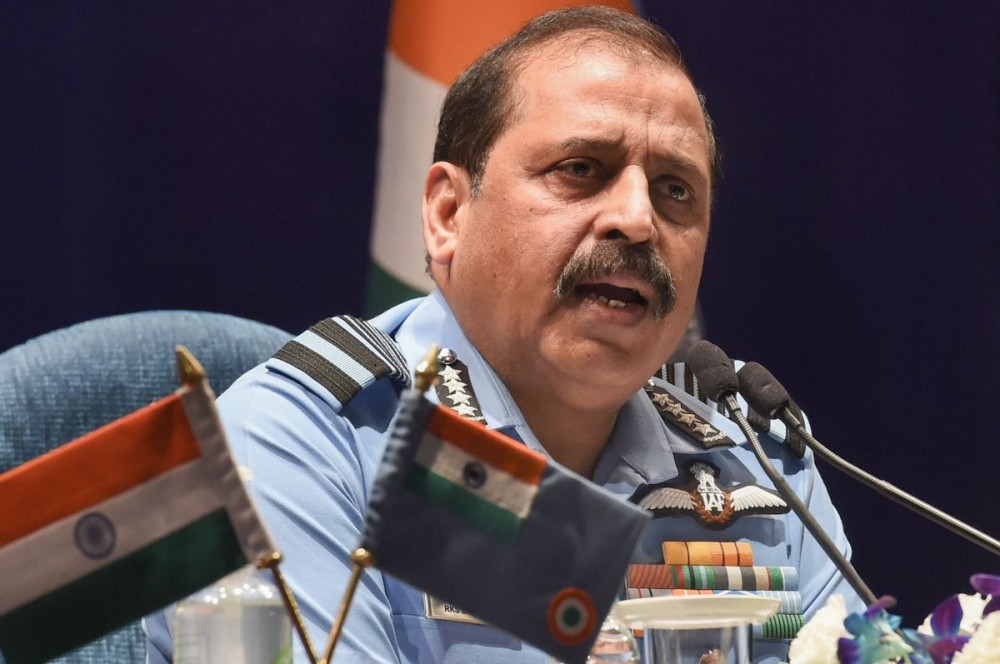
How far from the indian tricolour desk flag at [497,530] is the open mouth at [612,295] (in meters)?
0.78

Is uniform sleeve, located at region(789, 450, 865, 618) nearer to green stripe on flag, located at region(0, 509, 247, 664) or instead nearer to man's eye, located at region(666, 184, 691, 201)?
man's eye, located at region(666, 184, 691, 201)

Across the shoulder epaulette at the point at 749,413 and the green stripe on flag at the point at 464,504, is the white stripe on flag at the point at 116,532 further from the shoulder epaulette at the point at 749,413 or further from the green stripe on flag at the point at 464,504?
the shoulder epaulette at the point at 749,413

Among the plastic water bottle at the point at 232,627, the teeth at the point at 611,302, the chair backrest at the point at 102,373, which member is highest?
the plastic water bottle at the point at 232,627

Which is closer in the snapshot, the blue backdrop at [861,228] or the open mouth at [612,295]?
the open mouth at [612,295]

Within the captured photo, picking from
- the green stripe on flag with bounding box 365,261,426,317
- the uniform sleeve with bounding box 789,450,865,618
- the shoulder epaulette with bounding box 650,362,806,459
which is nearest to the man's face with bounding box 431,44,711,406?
the shoulder epaulette with bounding box 650,362,806,459

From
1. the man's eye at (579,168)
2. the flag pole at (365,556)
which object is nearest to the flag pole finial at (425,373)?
the flag pole at (365,556)

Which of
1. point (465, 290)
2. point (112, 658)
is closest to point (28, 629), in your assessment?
point (112, 658)

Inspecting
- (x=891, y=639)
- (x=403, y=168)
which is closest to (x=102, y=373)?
(x=403, y=168)

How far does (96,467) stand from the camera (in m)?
0.93

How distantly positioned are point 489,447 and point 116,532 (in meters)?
0.25

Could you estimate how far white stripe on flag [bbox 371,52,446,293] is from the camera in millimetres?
2537

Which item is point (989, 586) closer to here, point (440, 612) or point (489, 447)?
point (489, 447)

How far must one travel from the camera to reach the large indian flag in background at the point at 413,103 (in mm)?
2537

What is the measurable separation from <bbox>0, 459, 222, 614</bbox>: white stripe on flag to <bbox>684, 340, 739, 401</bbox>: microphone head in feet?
2.58
